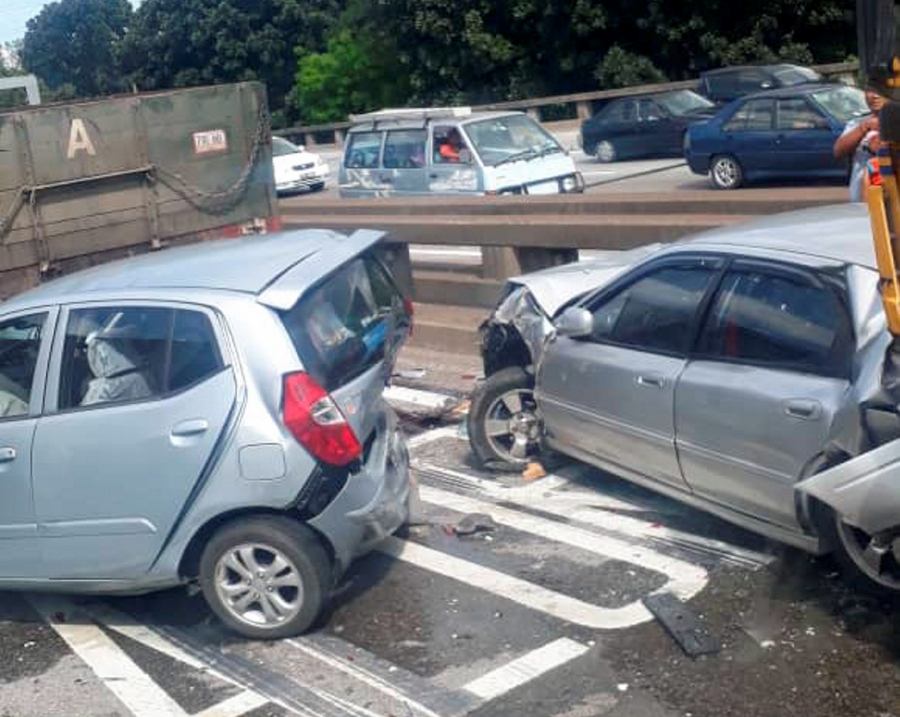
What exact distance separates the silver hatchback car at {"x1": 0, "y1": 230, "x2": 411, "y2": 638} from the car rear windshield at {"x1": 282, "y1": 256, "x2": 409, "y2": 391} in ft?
0.04

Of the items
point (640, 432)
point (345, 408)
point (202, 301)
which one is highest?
point (202, 301)

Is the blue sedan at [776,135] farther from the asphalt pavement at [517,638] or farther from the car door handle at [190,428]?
the car door handle at [190,428]

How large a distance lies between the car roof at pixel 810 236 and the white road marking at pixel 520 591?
169 centimetres

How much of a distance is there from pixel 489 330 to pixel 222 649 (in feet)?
9.57

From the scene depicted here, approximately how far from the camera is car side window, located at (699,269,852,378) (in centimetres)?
598

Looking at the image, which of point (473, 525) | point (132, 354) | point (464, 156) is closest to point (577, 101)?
point (464, 156)

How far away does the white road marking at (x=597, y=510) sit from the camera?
661 cm

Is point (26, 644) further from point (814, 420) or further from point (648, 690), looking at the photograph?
point (814, 420)

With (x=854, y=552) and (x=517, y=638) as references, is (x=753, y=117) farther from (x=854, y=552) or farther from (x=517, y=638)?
(x=517, y=638)

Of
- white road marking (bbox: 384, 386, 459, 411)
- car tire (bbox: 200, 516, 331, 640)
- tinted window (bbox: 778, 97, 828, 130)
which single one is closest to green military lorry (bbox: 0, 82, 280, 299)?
white road marking (bbox: 384, 386, 459, 411)

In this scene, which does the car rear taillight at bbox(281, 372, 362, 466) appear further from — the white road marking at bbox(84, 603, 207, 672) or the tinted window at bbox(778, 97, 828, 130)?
the tinted window at bbox(778, 97, 828, 130)

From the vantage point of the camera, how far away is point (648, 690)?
537 cm

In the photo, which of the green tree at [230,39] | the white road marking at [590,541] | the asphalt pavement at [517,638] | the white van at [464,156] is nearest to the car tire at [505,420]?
the white road marking at [590,541]

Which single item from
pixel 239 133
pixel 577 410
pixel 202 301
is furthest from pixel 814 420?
pixel 239 133
